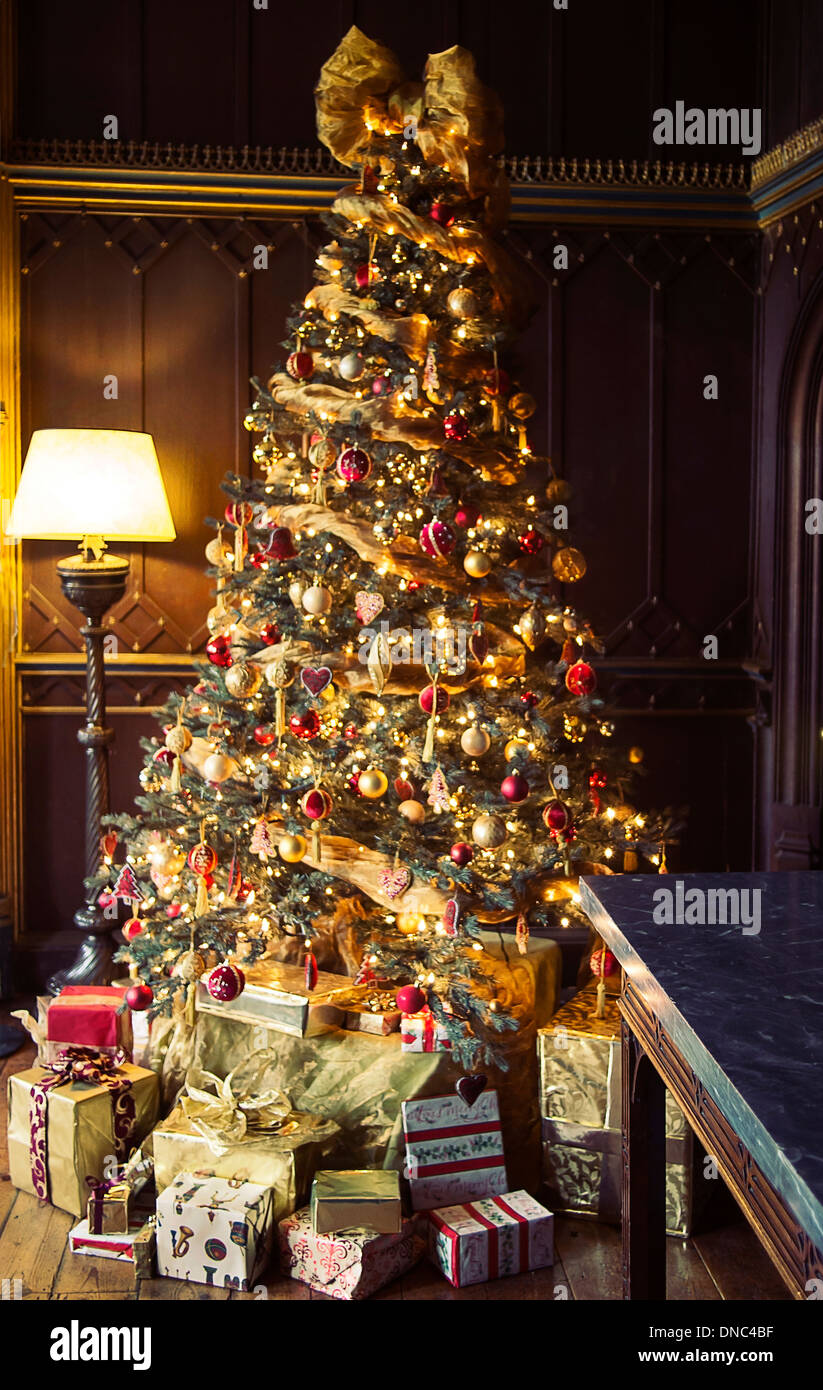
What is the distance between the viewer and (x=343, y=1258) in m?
2.48

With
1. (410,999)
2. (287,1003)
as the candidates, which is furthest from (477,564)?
(287,1003)

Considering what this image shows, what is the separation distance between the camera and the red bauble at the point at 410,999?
9.14 ft

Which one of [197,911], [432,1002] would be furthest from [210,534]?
[432,1002]

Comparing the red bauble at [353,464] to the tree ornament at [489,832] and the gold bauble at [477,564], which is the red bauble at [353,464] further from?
the tree ornament at [489,832]

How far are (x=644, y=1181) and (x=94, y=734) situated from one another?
2.41 meters

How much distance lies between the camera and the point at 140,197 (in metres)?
4.13

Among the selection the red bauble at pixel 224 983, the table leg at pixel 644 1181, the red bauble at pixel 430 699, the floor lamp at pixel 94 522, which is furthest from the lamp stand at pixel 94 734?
the table leg at pixel 644 1181

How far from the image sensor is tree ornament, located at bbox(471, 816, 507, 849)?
2830mm

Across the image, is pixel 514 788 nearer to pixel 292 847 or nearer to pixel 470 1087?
pixel 292 847

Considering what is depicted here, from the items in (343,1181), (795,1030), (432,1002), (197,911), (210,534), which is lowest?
(343,1181)

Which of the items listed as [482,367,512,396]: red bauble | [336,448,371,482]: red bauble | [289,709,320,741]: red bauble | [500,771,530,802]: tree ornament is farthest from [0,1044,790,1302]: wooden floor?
[482,367,512,396]: red bauble

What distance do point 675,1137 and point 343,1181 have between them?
28.3 inches

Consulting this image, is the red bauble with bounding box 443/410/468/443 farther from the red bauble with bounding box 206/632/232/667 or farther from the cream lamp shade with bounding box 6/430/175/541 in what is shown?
the cream lamp shade with bounding box 6/430/175/541
